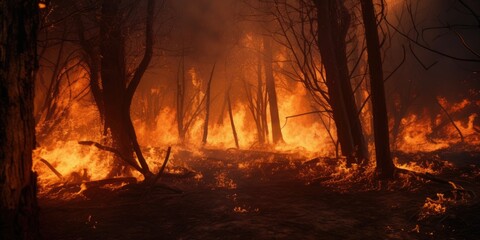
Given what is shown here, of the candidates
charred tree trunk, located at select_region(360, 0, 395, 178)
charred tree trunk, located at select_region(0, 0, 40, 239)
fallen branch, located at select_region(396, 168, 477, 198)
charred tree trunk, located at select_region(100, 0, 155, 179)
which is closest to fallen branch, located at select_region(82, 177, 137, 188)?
charred tree trunk, located at select_region(100, 0, 155, 179)

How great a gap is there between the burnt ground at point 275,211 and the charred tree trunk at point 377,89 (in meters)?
0.46

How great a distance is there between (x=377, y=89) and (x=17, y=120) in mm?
5688

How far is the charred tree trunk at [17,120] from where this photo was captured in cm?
315

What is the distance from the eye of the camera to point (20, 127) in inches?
129

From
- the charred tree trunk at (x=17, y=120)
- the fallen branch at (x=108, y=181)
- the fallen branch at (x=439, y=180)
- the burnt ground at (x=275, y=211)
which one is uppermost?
the charred tree trunk at (x=17, y=120)

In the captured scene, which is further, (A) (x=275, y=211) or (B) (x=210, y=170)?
(B) (x=210, y=170)

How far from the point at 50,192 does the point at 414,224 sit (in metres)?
6.99

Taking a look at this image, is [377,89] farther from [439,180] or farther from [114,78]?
[114,78]

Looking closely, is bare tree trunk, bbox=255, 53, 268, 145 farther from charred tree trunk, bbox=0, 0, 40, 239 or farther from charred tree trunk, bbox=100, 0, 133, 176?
charred tree trunk, bbox=0, 0, 40, 239

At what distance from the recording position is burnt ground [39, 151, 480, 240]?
13.4 feet

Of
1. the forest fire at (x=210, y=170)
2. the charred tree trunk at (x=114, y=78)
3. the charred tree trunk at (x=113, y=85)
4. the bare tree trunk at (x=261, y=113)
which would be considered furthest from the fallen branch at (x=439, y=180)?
the bare tree trunk at (x=261, y=113)

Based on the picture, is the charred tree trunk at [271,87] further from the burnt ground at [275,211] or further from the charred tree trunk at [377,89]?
the charred tree trunk at [377,89]

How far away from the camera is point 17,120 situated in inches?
128

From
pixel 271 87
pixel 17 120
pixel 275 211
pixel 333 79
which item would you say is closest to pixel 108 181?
pixel 275 211
